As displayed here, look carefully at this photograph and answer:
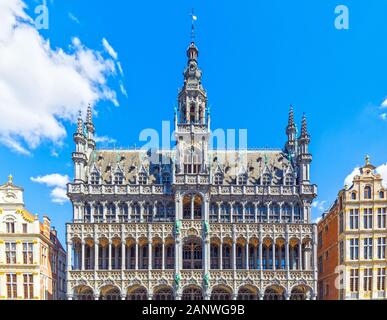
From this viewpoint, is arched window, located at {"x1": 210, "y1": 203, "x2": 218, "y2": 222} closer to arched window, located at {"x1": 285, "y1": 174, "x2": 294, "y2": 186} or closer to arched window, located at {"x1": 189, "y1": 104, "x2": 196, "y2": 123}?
arched window, located at {"x1": 285, "y1": 174, "x2": 294, "y2": 186}

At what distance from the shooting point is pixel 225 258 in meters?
60.9

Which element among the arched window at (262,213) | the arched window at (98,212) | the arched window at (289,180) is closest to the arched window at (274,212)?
the arched window at (262,213)

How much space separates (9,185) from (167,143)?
23947mm

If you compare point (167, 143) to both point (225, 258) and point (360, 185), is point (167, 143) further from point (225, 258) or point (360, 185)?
point (360, 185)

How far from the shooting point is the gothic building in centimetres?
5725

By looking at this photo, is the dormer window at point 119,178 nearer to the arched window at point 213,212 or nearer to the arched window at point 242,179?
the arched window at point 213,212

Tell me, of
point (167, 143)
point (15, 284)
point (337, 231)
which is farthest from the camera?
point (167, 143)

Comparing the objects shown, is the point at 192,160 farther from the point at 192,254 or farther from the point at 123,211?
the point at 192,254

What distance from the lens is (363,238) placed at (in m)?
55.7

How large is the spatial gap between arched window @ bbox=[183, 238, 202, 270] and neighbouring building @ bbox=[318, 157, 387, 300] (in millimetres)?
19793

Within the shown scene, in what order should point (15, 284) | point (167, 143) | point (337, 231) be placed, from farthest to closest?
point (167, 143)
point (337, 231)
point (15, 284)

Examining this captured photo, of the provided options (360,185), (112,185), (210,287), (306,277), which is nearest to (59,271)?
(112,185)

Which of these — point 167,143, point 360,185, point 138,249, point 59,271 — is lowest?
point 59,271

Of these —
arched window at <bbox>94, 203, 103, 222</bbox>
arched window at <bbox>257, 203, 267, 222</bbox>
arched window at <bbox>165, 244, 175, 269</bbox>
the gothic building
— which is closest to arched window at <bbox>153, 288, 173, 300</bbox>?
the gothic building
